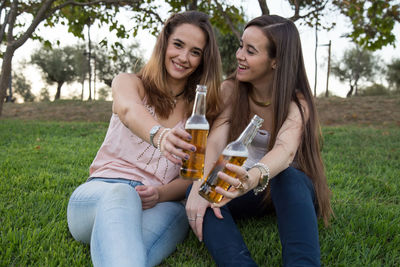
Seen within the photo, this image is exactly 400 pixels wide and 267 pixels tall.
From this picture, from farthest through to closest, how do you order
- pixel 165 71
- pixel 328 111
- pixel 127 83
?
pixel 328 111 → pixel 165 71 → pixel 127 83

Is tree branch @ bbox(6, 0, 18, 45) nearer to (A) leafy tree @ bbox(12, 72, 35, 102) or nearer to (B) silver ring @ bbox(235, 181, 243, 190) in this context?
(B) silver ring @ bbox(235, 181, 243, 190)

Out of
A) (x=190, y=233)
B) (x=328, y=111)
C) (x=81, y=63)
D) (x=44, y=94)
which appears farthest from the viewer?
(x=44, y=94)

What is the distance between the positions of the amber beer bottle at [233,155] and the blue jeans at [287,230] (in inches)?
12.8

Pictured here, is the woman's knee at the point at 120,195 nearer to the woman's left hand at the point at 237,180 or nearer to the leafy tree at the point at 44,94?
the woman's left hand at the point at 237,180

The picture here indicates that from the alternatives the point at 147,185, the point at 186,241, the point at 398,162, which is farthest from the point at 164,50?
the point at 398,162

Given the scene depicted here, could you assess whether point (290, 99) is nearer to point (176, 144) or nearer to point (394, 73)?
point (176, 144)

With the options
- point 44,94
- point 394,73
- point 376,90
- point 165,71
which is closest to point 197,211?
point 165,71

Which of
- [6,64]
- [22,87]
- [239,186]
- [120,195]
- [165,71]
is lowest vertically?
[22,87]

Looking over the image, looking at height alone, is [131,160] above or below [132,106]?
below

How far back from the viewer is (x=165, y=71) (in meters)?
2.90

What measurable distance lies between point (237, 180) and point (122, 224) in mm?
680

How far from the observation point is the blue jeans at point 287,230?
197 cm

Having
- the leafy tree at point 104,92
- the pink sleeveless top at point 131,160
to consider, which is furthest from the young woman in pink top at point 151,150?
the leafy tree at point 104,92

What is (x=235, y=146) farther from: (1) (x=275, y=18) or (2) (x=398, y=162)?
(2) (x=398, y=162)
